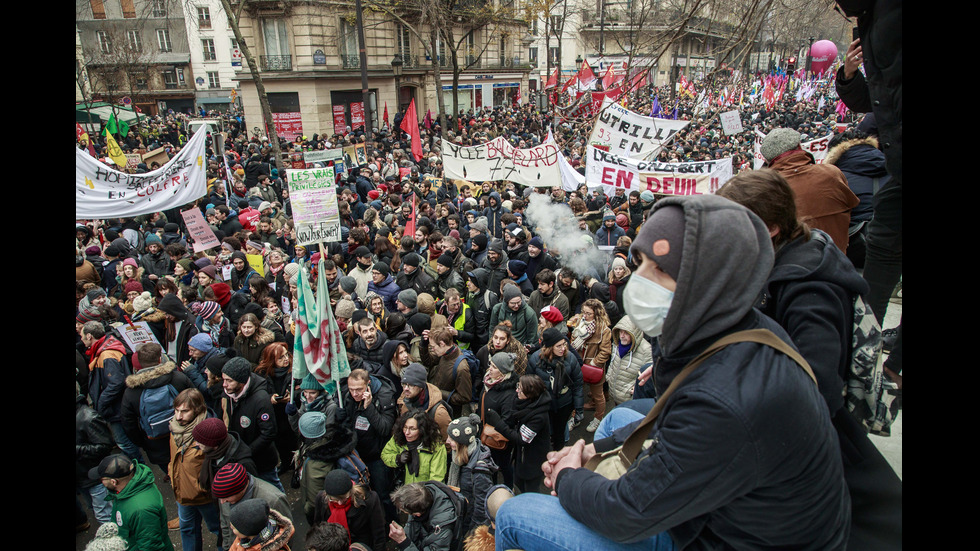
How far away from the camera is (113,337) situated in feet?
17.9

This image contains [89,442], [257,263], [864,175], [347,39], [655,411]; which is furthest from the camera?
[347,39]

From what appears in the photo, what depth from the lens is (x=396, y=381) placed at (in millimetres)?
5535

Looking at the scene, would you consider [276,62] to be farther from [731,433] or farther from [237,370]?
[731,433]

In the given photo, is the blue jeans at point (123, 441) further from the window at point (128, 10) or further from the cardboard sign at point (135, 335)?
the window at point (128, 10)

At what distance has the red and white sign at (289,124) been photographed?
31.7m

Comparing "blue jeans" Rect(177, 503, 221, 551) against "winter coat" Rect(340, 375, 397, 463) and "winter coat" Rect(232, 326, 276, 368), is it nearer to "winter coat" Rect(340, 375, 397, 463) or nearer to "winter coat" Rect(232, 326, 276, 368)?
"winter coat" Rect(340, 375, 397, 463)

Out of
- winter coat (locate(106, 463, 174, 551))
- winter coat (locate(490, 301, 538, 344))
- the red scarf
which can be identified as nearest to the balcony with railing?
winter coat (locate(490, 301, 538, 344))

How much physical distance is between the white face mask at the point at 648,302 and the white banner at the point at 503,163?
9551 millimetres

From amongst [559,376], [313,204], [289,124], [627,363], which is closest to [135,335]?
[313,204]

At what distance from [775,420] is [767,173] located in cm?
113

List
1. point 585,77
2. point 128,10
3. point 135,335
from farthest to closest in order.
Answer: point 128,10 < point 585,77 < point 135,335

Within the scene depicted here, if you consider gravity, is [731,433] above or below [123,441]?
above

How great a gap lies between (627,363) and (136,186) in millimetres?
7924

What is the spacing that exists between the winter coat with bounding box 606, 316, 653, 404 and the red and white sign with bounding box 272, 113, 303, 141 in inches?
1176
